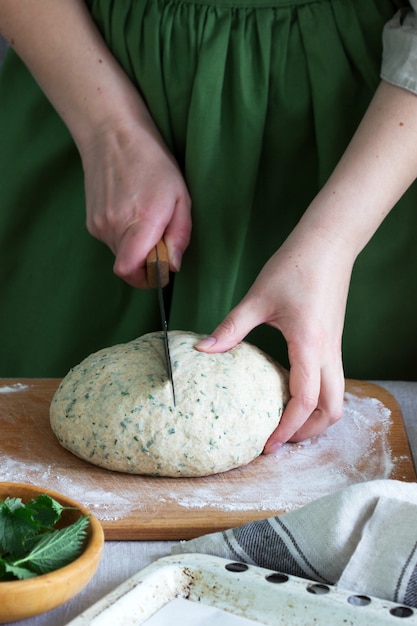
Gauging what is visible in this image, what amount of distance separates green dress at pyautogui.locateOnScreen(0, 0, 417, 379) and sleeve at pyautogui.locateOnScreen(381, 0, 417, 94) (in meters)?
0.06

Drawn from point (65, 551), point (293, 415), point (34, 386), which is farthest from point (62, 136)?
point (65, 551)

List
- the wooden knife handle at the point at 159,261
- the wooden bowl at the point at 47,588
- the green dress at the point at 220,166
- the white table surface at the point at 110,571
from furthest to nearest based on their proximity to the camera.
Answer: the green dress at the point at 220,166 → the wooden knife handle at the point at 159,261 → the white table surface at the point at 110,571 → the wooden bowl at the point at 47,588

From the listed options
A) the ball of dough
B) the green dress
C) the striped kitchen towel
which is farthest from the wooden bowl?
the green dress

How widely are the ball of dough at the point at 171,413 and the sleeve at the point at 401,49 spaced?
48 cm

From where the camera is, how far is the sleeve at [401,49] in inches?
56.0

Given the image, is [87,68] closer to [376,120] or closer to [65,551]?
[376,120]

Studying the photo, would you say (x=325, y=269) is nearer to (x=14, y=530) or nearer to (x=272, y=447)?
(x=272, y=447)

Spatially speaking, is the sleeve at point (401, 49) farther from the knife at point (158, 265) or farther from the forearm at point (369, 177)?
the knife at point (158, 265)

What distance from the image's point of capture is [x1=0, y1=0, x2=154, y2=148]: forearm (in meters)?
1.60

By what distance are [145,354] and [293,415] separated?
23cm

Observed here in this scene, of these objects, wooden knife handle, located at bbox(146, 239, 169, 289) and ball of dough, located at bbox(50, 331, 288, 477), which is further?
wooden knife handle, located at bbox(146, 239, 169, 289)

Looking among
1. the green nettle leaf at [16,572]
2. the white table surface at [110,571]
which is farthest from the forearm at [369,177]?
the green nettle leaf at [16,572]

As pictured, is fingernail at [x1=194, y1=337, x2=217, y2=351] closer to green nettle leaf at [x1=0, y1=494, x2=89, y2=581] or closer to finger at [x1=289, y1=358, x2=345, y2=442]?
finger at [x1=289, y1=358, x2=345, y2=442]

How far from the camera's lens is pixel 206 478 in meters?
1.32
